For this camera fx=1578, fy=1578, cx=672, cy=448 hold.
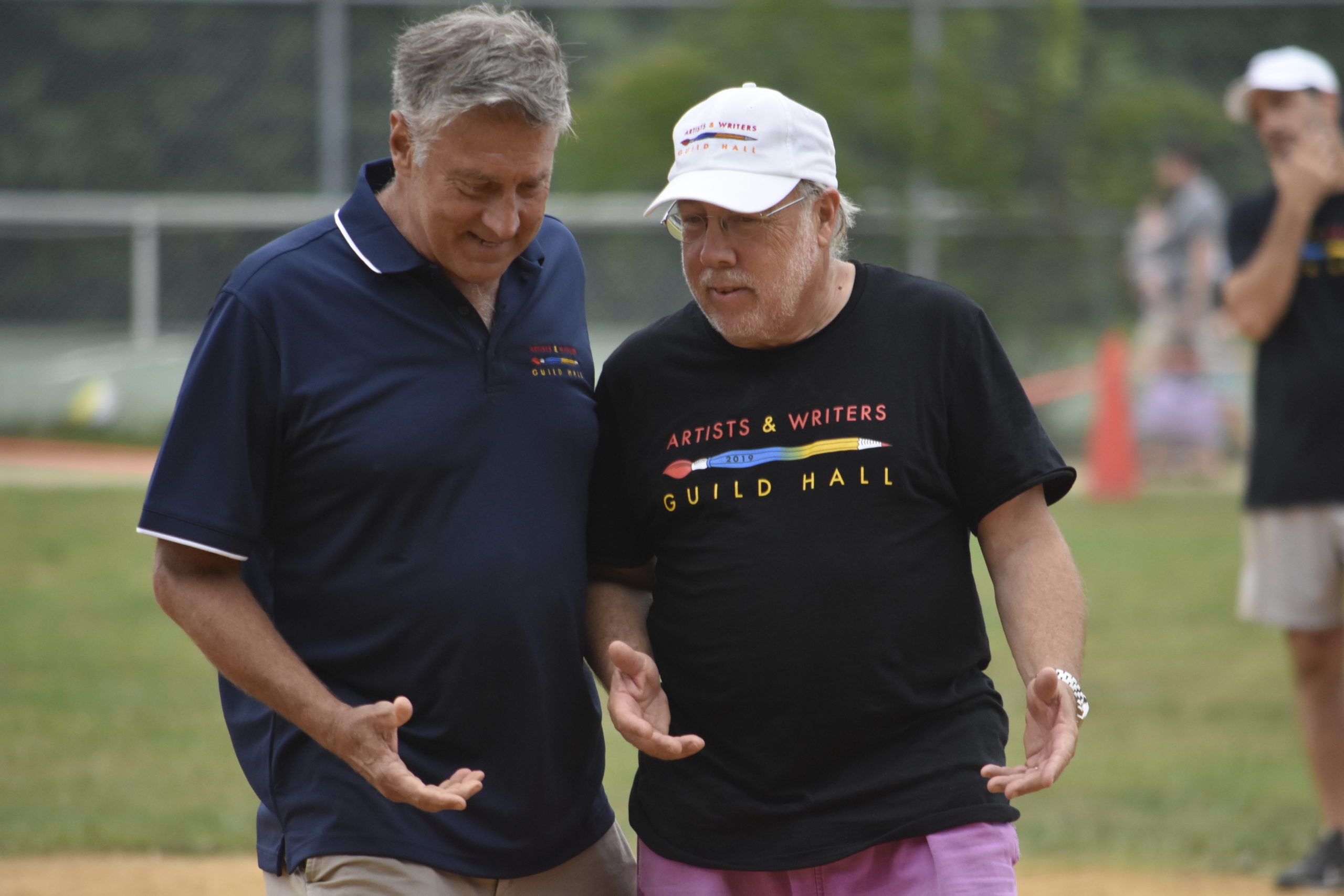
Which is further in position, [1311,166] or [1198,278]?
[1198,278]

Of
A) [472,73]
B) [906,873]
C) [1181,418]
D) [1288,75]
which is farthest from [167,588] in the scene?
[1181,418]

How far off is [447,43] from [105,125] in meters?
13.2

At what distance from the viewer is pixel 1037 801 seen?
22.1ft

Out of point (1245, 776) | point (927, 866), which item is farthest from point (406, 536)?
point (1245, 776)

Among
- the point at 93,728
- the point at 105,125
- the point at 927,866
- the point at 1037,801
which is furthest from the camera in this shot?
the point at 105,125

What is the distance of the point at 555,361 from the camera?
3055 mm

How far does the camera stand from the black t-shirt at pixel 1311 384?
5531mm

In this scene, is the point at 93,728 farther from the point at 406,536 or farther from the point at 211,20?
the point at 211,20

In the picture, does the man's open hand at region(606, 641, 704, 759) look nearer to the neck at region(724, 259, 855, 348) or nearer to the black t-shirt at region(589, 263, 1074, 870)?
the black t-shirt at region(589, 263, 1074, 870)

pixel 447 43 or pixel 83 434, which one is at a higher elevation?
pixel 447 43

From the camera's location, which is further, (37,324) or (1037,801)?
(37,324)

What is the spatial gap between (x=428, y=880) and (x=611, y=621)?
61cm

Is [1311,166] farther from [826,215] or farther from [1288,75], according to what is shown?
[826,215]

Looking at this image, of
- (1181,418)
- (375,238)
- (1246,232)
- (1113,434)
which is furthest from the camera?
(1181,418)
